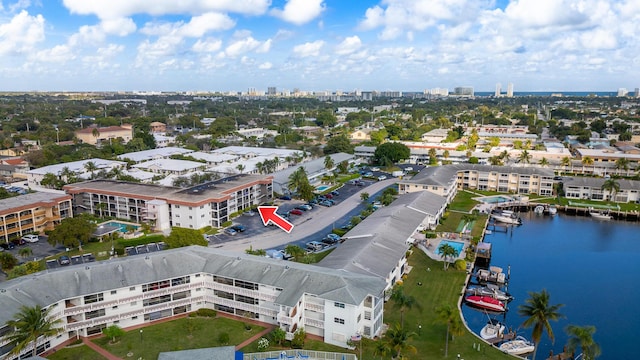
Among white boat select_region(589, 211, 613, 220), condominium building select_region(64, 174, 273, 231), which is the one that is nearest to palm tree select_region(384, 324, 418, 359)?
condominium building select_region(64, 174, 273, 231)

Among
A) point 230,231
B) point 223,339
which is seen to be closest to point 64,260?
point 230,231

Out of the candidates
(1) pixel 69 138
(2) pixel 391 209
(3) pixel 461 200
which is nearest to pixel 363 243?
(2) pixel 391 209

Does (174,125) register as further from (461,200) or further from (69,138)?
(461,200)

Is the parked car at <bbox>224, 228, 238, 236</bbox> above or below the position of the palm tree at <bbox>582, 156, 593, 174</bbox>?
below

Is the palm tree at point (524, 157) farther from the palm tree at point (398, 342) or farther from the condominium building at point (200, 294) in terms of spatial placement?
the palm tree at point (398, 342)

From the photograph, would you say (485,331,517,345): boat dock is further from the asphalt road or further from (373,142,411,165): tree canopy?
(373,142,411,165): tree canopy

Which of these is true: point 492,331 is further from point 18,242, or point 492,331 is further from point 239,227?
point 18,242

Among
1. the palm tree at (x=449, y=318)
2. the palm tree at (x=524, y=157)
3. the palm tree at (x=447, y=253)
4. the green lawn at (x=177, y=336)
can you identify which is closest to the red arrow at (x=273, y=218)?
the palm tree at (x=447, y=253)
